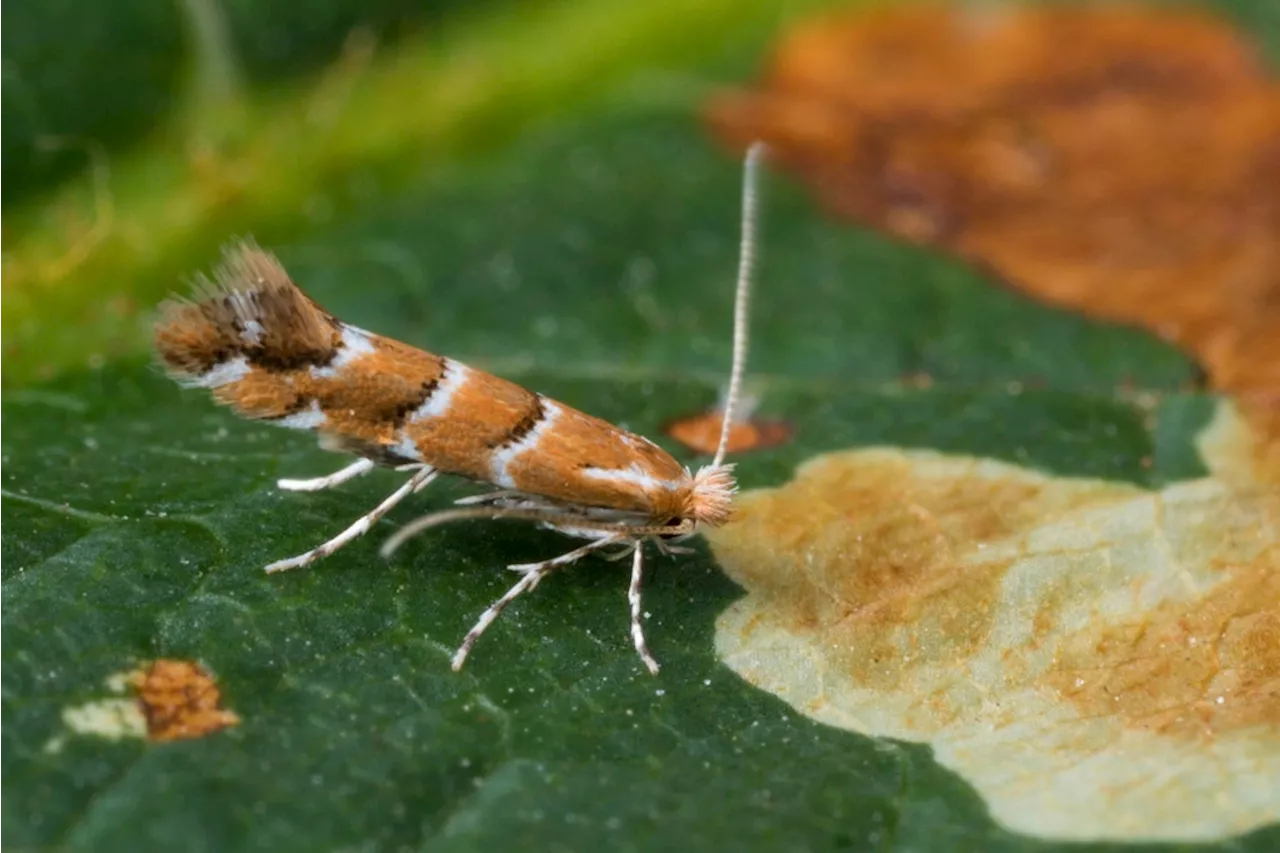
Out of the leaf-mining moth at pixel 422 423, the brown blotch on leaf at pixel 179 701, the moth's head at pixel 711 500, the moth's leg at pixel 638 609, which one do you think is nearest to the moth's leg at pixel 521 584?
the leaf-mining moth at pixel 422 423

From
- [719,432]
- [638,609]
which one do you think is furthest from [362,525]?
[719,432]

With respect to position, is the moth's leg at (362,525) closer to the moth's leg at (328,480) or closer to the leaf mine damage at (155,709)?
the moth's leg at (328,480)

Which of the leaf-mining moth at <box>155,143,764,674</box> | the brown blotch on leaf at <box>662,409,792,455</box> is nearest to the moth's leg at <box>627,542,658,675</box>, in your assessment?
the leaf-mining moth at <box>155,143,764,674</box>

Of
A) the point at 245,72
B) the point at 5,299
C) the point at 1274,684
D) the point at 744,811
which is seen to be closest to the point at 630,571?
the point at 744,811

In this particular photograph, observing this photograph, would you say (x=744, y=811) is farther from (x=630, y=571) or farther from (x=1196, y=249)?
(x=1196, y=249)

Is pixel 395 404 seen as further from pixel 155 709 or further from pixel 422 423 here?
pixel 155 709
